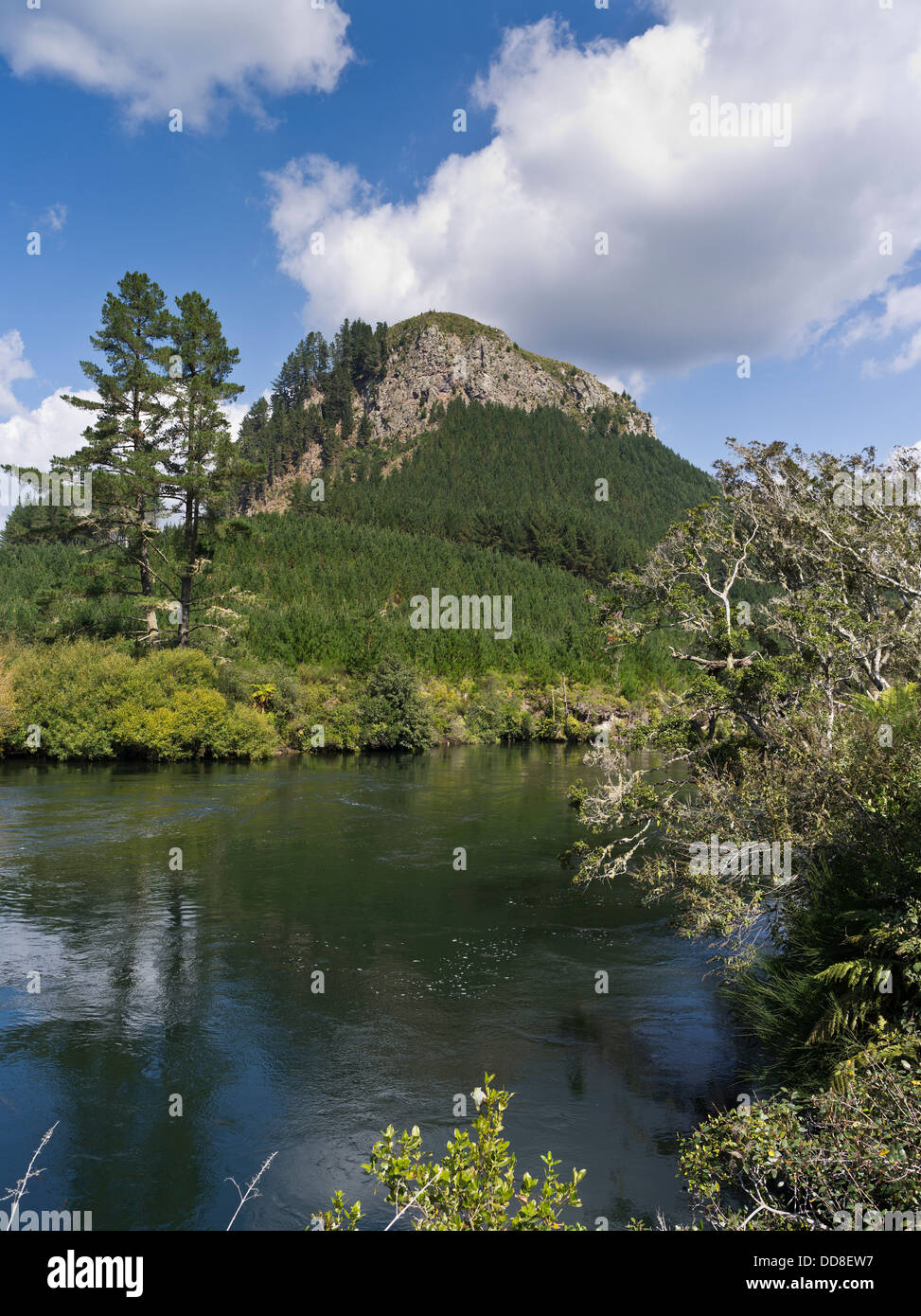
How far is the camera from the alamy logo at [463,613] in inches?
3482

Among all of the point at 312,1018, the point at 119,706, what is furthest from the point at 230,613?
the point at 312,1018

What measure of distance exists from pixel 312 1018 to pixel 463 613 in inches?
3253

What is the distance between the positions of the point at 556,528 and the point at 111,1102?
132 metres

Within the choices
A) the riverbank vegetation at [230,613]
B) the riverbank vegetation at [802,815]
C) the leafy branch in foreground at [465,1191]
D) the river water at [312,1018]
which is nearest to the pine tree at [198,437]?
the riverbank vegetation at [230,613]

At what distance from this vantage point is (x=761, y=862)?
1470 centimetres

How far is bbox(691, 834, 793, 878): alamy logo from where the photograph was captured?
1386 cm

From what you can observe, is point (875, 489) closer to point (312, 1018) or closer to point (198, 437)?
point (312, 1018)

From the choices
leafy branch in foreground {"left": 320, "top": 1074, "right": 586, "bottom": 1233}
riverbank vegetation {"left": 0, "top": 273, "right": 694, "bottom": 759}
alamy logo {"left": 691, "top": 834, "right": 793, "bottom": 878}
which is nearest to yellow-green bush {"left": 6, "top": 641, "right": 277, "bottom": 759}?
riverbank vegetation {"left": 0, "top": 273, "right": 694, "bottom": 759}

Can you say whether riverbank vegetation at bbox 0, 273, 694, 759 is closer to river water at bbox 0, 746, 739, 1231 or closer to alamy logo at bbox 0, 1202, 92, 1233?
river water at bbox 0, 746, 739, 1231

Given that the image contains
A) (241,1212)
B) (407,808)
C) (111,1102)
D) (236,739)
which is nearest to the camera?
(241,1212)

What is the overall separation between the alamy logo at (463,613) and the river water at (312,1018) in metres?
59.1

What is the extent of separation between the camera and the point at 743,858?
581 inches
